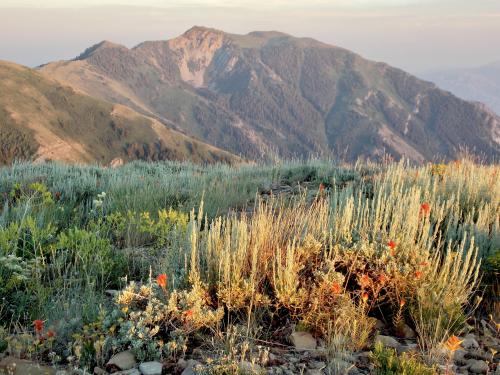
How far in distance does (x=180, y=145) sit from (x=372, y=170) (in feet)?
435

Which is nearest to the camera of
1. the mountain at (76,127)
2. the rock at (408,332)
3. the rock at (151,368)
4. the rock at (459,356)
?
the rock at (151,368)

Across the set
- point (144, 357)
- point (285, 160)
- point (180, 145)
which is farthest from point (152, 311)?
point (180, 145)

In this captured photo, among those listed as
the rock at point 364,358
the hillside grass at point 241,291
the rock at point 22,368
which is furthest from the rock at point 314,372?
the rock at point 22,368

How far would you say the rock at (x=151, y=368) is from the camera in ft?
10.1

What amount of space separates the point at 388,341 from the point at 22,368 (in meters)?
2.48

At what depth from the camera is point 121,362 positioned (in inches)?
126

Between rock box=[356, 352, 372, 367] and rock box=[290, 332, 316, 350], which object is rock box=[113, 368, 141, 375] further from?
rock box=[356, 352, 372, 367]

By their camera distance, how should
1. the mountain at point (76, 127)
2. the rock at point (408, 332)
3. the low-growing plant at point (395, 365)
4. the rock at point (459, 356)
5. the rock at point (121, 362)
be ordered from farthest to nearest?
the mountain at point (76, 127), the rock at point (408, 332), the rock at point (459, 356), the rock at point (121, 362), the low-growing plant at point (395, 365)

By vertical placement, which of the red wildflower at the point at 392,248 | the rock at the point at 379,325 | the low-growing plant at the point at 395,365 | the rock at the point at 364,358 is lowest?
the rock at the point at 379,325

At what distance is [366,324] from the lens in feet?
11.7

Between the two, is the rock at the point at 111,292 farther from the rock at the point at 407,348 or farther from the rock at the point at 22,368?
the rock at the point at 407,348

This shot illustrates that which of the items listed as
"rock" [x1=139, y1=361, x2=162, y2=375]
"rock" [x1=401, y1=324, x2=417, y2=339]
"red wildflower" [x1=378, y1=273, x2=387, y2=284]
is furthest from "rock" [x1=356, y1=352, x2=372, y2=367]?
"rock" [x1=139, y1=361, x2=162, y2=375]

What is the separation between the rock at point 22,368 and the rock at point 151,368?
526 mm

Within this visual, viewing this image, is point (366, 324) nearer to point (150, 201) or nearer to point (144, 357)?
point (144, 357)
